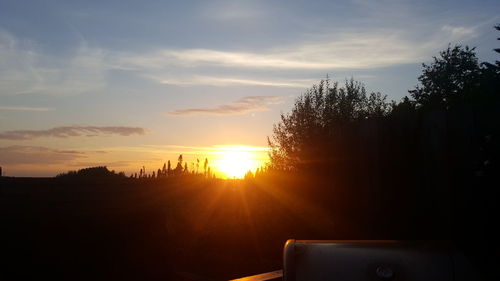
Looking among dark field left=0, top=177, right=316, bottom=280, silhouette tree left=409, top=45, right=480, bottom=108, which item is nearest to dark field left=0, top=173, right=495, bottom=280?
dark field left=0, top=177, right=316, bottom=280

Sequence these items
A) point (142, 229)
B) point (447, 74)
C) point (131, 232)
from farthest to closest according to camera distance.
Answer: point (447, 74) < point (142, 229) < point (131, 232)

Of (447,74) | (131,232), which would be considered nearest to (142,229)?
(131,232)

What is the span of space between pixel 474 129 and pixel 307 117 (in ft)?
40.1

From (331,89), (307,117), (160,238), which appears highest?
(331,89)

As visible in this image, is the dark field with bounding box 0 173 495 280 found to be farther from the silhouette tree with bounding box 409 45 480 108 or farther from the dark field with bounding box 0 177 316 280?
the silhouette tree with bounding box 409 45 480 108

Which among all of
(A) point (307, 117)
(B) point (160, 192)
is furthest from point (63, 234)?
(A) point (307, 117)

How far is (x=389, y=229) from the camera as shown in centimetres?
451

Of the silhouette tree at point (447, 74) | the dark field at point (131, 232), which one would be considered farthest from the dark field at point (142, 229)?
the silhouette tree at point (447, 74)

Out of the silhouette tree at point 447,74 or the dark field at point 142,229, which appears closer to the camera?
the dark field at point 142,229

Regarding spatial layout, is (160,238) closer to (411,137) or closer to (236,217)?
(236,217)

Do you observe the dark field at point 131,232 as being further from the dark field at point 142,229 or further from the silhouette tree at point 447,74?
the silhouette tree at point 447,74

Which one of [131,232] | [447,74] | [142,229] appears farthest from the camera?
[447,74]

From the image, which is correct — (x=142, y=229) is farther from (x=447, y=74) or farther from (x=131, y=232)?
(x=447, y=74)

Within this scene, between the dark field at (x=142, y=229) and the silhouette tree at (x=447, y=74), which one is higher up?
the silhouette tree at (x=447, y=74)
